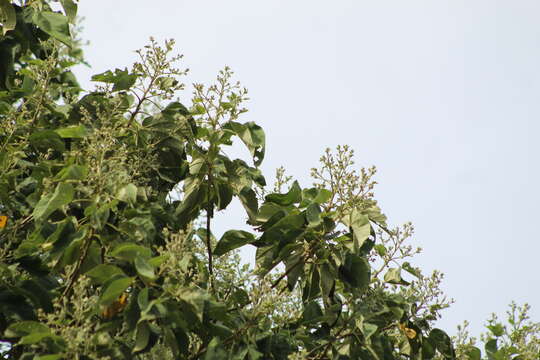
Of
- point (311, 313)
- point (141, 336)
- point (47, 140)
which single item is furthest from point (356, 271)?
point (47, 140)

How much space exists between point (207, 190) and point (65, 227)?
989 mm

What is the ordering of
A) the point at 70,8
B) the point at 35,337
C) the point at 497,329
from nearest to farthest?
the point at 35,337
the point at 70,8
the point at 497,329

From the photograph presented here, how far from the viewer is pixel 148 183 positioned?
466cm

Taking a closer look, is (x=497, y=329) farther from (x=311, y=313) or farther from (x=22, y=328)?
(x=22, y=328)

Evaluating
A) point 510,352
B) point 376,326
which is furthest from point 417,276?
point 510,352

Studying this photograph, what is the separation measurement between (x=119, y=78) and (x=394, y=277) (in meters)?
1.93

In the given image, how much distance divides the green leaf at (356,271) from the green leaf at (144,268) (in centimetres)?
121

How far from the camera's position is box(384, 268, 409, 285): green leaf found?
4.35 metres

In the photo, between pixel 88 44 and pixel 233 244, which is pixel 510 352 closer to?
pixel 233 244

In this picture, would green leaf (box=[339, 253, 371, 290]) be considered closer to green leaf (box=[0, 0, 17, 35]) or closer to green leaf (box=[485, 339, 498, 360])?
green leaf (box=[485, 339, 498, 360])

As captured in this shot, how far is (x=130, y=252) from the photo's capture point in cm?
334

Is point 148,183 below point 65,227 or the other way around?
the other way around

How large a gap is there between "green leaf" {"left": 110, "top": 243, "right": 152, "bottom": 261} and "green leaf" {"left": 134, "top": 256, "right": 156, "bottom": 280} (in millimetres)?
45

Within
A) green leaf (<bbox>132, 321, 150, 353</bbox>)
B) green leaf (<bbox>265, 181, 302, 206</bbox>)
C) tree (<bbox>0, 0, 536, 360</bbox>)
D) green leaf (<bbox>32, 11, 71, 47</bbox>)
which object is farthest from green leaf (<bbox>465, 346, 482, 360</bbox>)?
green leaf (<bbox>32, 11, 71, 47</bbox>)
